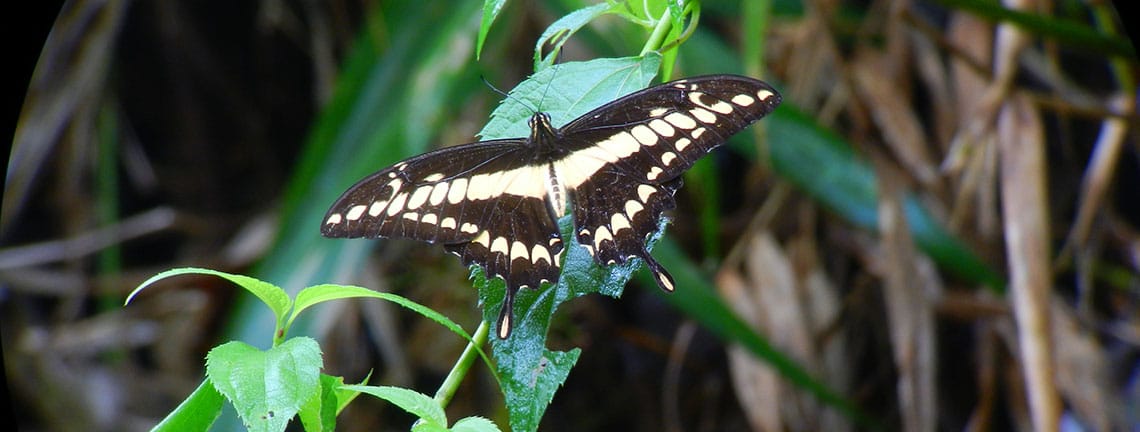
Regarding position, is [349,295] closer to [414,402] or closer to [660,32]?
[414,402]

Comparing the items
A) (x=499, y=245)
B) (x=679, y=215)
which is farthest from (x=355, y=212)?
(x=679, y=215)

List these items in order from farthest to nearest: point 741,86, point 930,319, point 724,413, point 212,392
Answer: point 724,413 < point 930,319 < point 741,86 < point 212,392

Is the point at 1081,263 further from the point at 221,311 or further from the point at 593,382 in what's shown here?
the point at 221,311

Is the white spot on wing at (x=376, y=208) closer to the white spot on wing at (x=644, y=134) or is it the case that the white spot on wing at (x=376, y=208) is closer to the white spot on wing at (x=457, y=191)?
the white spot on wing at (x=457, y=191)

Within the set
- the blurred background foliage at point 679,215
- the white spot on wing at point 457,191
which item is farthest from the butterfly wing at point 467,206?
the blurred background foliage at point 679,215

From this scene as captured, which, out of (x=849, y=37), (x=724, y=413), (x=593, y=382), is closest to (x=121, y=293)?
(x=593, y=382)

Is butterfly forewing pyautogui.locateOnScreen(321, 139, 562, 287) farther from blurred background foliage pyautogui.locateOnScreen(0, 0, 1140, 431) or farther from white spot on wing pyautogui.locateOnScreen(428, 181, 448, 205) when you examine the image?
blurred background foliage pyautogui.locateOnScreen(0, 0, 1140, 431)
